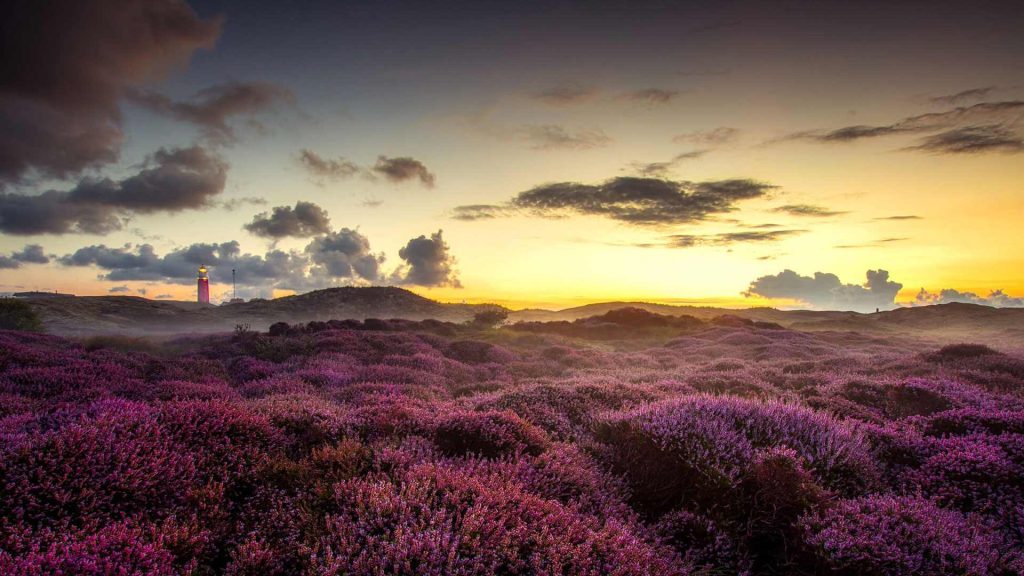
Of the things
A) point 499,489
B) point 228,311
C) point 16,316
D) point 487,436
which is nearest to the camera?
point 499,489

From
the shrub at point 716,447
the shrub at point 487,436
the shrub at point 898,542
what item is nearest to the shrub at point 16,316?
the shrub at point 487,436

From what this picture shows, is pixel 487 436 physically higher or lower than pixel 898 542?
higher

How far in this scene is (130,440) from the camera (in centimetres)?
479

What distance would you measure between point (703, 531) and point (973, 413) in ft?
20.1

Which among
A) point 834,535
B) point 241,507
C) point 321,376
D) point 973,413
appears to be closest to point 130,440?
point 241,507

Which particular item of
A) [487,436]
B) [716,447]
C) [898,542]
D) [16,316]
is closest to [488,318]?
[16,316]

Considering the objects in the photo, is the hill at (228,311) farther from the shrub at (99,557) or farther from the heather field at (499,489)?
the shrub at (99,557)

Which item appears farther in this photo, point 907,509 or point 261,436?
point 261,436

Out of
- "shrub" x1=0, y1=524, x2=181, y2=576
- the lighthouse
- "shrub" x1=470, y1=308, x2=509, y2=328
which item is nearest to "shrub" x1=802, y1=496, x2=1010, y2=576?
"shrub" x1=0, y1=524, x2=181, y2=576

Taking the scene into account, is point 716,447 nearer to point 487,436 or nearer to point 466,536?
point 487,436

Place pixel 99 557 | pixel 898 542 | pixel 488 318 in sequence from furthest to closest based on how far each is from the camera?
1. pixel 488 318
2. pixel 898 542
3. pixel 99 557

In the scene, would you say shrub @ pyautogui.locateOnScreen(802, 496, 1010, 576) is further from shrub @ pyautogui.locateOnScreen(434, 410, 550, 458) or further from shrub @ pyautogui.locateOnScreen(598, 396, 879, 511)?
shrub @ pyautogui.locateOnScreen(434, 410, 550, 458)

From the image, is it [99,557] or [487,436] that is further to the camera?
[487,436]

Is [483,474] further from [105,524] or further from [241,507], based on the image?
[105,524]
